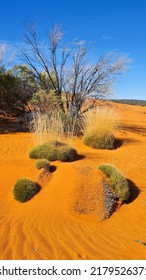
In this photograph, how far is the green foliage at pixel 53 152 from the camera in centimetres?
777

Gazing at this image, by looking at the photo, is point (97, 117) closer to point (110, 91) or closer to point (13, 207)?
point (110, 91)

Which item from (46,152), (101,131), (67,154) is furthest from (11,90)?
(67,154)

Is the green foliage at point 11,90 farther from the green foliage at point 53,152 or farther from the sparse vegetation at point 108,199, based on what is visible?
the sparse vegetation at point 108,199

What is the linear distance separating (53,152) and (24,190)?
206 centimetres

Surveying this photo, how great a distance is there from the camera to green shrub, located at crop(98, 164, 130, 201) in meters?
5.90

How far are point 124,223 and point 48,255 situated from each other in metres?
1.65

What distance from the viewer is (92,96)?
15742 mm

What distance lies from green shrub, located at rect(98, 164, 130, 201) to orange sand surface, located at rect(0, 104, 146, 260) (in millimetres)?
168

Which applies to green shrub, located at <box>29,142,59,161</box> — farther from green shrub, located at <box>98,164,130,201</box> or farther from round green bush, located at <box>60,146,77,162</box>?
green shrub, located at <box>98,164,130,201</box>

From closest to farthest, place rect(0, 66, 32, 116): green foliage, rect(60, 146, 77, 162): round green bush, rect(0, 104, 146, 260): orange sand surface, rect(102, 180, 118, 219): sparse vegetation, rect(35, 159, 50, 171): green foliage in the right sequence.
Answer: rect(0, 104, 146, 260): orange sand surface < rect(102, 180, 118, 219): sparse vegetation < rect(35, 159, 50, 171): green foliage < rect(60, 146, 77, 162): round green bush < rect(0, 66, 32, 116): green foliage

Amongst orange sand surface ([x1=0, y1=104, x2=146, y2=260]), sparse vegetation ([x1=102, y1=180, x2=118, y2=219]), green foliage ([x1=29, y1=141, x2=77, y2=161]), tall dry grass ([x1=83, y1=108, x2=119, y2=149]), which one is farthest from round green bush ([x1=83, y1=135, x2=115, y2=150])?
sparse vegetation ([x1=102, y1=180, x2=118, y2=219])

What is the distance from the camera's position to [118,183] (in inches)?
236

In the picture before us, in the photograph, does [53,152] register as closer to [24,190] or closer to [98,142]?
[24,190]

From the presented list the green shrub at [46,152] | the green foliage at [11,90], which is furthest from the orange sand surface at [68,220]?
the green foliage at [11,90]
